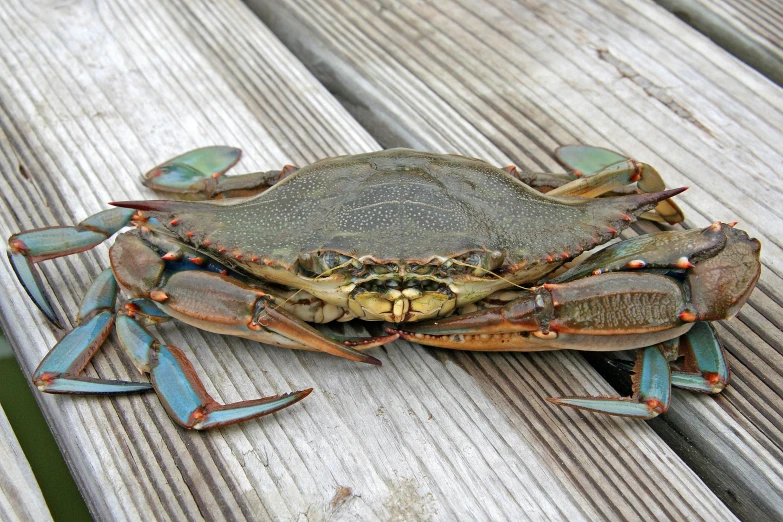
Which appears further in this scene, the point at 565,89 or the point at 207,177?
the point at 565,89

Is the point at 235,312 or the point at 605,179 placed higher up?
the point at 605,179

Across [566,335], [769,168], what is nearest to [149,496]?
[566,335]

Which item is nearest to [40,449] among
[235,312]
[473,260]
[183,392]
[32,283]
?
[32,283]

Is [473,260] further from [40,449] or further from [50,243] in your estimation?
[40,449]

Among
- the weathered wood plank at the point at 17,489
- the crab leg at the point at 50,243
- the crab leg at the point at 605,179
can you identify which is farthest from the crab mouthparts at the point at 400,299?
the weathered wood plank at the point at 17,489

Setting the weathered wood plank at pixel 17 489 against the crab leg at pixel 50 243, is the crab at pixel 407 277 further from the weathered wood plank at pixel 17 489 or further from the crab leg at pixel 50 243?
the weathered wood plank at pixel 17 489

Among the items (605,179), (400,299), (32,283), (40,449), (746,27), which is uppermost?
(746,27)

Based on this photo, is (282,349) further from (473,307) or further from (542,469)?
(542,469)
